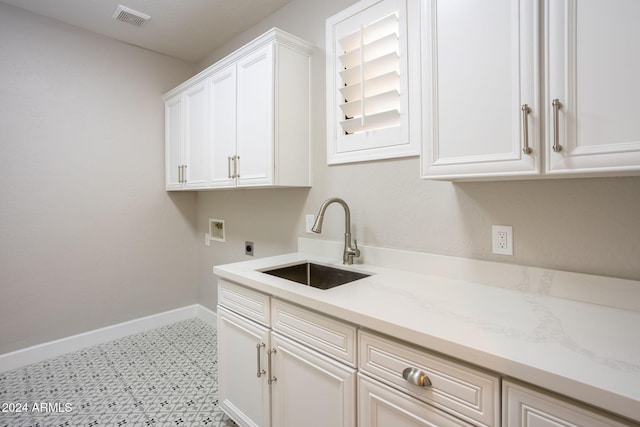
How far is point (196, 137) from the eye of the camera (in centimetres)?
263

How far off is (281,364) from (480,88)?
52.1 inches

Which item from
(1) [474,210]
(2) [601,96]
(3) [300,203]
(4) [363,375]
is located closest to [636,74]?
(2) [601,96]

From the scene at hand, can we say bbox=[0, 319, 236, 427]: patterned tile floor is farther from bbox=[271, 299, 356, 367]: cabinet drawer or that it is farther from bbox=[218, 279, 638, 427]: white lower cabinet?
bbox=[271, 299, 356, 367]: cabinet drawer

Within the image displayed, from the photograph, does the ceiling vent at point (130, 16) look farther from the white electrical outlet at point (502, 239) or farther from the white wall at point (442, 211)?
the white electrical outlet at point (502, 239)

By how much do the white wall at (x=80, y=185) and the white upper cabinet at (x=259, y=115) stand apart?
2.90ft

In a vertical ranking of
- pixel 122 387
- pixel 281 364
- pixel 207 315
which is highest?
pixel 281 364

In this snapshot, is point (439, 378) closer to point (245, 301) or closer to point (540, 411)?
point (540, 411)

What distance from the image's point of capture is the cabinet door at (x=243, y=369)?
145 cm

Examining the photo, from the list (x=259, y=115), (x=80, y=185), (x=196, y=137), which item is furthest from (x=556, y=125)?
(x=80, y=185)

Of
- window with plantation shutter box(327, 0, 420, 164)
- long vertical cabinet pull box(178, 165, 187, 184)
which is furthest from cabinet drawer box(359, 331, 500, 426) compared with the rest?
long vertical cabinet pull box(178, 165, 187, 184)

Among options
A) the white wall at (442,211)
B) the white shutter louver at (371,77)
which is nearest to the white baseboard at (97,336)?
the white wall at (442,211)

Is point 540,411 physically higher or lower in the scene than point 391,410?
higher

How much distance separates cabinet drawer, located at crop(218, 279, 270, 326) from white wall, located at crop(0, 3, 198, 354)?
1725 mm

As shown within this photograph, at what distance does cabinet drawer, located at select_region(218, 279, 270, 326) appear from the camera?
1449 mm
